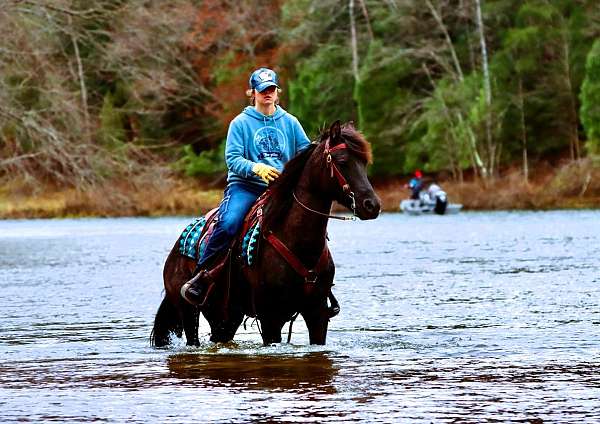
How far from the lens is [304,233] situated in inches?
413

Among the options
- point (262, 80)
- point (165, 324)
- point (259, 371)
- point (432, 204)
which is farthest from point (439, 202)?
point (259, 371)

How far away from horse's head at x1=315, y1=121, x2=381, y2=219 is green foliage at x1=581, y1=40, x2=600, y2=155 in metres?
51.0

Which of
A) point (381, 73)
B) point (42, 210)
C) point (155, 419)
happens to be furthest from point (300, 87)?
point (155, 419)

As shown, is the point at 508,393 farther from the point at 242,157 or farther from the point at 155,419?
the point at 242,157

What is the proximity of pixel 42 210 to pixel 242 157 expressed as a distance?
198 ft

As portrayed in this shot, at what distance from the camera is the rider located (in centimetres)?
1108

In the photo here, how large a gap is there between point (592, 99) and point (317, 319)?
169 ft

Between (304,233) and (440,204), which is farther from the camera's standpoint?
(440,204)

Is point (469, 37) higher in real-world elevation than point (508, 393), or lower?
higher

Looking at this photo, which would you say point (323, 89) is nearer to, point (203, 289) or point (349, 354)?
point (203, 289)

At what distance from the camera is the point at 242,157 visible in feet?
36.0

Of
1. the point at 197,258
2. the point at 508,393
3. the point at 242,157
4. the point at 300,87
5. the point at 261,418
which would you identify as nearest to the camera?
the point at 261,418

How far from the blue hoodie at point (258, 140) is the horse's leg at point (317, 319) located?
3.55 feet

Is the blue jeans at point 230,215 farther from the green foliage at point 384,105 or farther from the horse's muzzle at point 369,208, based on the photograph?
the green foliage at point 384,105
